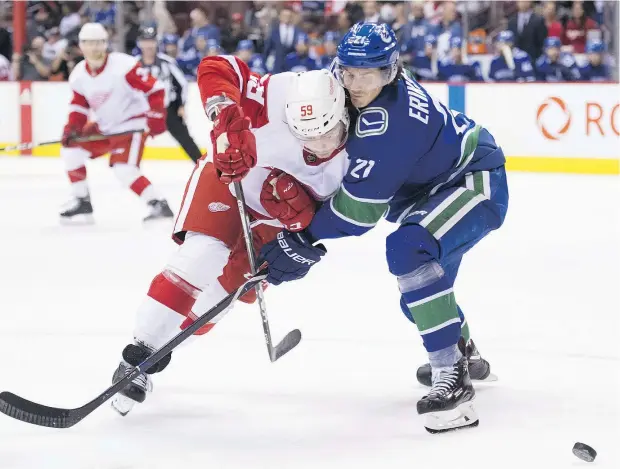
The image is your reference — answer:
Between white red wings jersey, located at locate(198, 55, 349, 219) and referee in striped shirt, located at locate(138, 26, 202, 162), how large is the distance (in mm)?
5280

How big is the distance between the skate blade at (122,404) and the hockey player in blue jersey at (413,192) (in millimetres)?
447

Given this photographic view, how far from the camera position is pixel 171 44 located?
10.8 m

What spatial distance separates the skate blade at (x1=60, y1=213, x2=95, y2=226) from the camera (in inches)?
256

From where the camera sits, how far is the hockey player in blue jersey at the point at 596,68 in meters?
8.61

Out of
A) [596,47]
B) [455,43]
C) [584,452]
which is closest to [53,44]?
[455,43]

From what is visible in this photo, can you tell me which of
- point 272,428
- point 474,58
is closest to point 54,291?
point 272,428

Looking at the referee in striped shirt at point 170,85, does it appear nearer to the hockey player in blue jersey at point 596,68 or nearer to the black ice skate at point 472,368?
the hockey player in blue jersey at point 596,68

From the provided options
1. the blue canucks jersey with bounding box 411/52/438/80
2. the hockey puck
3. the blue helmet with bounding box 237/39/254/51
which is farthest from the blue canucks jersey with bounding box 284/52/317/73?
the hockey puck

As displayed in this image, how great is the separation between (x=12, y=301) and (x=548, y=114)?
16.7 ft

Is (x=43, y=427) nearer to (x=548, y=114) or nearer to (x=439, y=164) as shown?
(x=439, y=164)

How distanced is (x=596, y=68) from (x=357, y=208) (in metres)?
6.40

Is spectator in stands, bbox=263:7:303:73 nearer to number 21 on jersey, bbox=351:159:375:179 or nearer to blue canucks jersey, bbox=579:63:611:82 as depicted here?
blue canucks jersey, bbox=579:63:611:82

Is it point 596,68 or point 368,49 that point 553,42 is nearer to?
point 596,68

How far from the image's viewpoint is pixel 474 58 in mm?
9320
